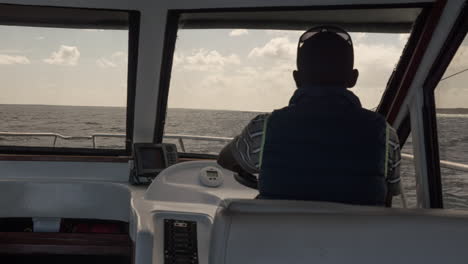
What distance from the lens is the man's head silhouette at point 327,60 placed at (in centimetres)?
158

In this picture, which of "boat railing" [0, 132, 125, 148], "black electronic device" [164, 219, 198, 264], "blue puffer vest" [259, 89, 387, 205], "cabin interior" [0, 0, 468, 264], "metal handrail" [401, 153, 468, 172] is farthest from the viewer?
"boat railing" [0, 132, 125, 148]

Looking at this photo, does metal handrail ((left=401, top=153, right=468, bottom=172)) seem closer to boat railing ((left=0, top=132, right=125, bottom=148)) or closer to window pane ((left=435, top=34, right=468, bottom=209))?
window pane ((left=435, top=34, right=468, bottom=209))

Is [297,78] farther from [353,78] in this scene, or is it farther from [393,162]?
[393,162]

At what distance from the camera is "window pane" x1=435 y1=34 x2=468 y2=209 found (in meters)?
2.66

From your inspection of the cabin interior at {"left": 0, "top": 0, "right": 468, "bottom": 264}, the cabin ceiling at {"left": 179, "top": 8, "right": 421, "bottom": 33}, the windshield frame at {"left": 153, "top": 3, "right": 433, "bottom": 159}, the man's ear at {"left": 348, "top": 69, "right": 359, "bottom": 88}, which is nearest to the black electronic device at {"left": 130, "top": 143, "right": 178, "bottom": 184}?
the cabin interior at {"left": 0, "top": 0, "right": 468, "bottom": 264}

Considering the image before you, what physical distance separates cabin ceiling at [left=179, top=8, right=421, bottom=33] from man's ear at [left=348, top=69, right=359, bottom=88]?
4.28 feet

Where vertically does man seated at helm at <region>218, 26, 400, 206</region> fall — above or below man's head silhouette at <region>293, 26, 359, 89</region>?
below

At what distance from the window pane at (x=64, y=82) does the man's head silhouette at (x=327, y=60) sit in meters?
1.73

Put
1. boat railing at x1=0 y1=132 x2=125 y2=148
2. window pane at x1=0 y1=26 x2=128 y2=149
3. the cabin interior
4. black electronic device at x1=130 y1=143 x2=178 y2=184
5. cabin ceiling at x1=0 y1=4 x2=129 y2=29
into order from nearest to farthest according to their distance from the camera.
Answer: the cabin interior
black electronic device at x1=130 y1=143 x2=178 y2=184
cabin ceiling at x1=0 y1=4 x2=129 y2=29
window pane at x1=0 y1=26 x2=128 y2=149
boat railing at x1=0 y1=132 x2=125 y2=148

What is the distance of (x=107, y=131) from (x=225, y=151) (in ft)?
8.05

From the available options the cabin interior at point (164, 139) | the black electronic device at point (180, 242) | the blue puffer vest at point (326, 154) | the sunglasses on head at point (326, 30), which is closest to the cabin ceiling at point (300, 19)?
the cabin interior at point (164, 139)

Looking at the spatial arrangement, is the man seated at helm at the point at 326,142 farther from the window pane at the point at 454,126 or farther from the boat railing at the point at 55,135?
the boat railing at the point at 55,135

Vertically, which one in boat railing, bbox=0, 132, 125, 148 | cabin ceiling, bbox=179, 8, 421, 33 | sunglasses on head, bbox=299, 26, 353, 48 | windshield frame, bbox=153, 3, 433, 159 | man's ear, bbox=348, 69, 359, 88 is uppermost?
cabin ceiling, bbox=179, 8, 421, 33

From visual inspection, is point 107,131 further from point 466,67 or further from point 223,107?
point 466,67
